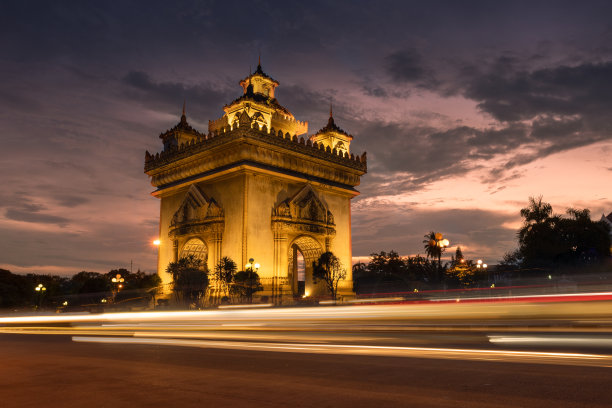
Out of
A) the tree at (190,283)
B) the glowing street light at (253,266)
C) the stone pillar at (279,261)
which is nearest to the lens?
the glowing street light at (253,266)

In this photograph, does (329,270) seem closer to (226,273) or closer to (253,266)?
(253,266)

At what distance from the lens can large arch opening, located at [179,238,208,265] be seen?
35.3m

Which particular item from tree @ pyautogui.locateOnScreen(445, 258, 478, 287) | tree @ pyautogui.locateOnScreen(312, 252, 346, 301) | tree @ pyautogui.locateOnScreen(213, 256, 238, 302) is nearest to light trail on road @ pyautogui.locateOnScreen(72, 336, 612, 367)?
tree @ pyautogui.locateOnScreen(213, 256, 238, 302)

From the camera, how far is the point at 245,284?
28.0 m

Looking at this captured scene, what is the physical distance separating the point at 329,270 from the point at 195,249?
1006 cm

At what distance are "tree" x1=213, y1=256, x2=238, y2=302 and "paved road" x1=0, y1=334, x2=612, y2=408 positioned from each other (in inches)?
781

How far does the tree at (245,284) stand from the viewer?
2783 centimetres

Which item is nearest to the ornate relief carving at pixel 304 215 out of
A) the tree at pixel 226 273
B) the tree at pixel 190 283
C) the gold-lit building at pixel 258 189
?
the gold-lit building at pixel 258 189

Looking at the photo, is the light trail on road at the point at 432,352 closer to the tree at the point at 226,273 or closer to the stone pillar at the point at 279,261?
the tree at the point at 226,273

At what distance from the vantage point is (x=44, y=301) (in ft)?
196

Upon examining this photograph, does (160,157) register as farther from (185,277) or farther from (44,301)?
(44,301)

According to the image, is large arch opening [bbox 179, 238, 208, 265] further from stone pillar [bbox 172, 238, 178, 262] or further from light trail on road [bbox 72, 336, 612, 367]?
light trail on road [bbox 72, 336, 612, 367]

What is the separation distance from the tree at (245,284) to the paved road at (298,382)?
62.0 feet

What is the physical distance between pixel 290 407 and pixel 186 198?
31.6 metres
